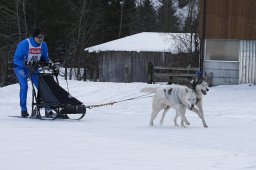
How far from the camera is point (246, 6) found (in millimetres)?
24766

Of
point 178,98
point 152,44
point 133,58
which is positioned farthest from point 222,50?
point 178,98

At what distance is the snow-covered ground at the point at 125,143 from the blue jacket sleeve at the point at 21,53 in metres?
1.15

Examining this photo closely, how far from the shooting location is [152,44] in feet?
124

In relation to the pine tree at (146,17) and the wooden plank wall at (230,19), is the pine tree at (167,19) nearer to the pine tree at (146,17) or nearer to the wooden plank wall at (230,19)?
the pine tree at (146,17)

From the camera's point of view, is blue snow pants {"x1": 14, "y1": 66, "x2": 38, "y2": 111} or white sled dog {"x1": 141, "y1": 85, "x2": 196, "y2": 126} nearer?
white sled dog {"x1": 141, "y1": 85, "x2": 196, "y2": 126}

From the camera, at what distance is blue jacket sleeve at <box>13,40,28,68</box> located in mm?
12109

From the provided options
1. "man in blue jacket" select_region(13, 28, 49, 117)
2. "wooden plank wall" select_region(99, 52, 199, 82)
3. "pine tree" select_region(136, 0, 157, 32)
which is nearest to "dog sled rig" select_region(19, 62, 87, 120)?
"man in blue jacket" select_region(13, 28, 49, 117)

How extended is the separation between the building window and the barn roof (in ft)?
24.8

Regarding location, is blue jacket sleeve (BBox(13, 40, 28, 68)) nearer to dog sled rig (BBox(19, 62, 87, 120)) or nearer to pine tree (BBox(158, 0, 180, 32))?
dog sled rig (BBox(19, 62, 87, 120))

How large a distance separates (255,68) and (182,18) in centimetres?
4070

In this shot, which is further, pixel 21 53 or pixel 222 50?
pixel 222 50

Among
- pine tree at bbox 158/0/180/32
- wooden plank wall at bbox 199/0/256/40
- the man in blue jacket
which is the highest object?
pine tree at bbox 158/0/180/32

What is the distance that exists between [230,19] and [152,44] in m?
13.0

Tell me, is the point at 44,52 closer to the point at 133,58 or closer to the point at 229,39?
the point at 229,39
